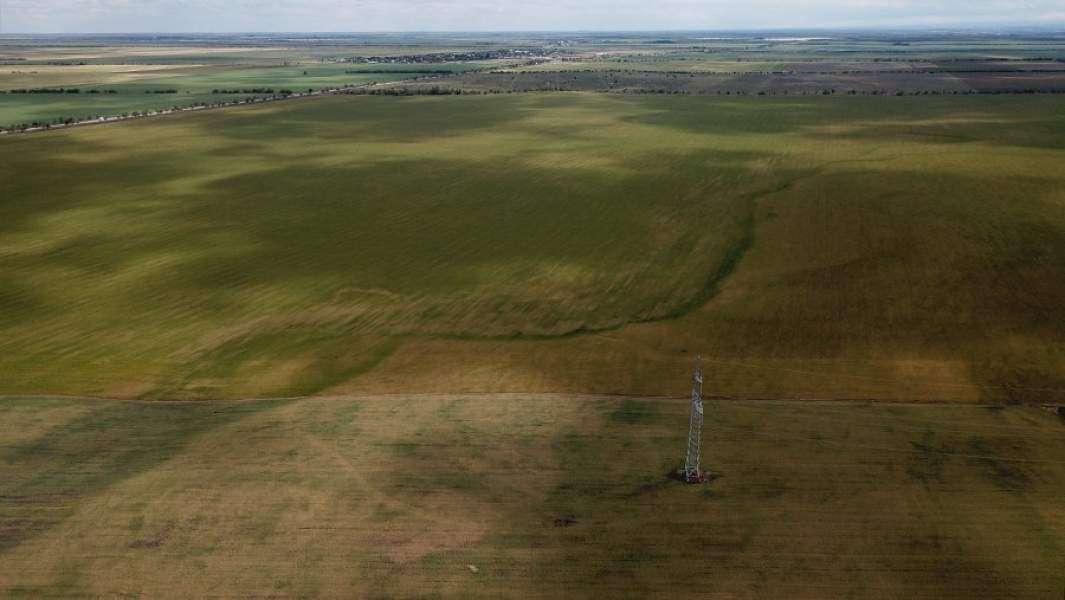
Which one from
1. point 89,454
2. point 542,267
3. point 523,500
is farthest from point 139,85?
point 523,500

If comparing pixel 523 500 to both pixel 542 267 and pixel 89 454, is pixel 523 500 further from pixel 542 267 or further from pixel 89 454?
pixel 542 267

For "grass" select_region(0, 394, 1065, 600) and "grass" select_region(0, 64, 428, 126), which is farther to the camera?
"grass" select_region(0, 64, 428, 126)

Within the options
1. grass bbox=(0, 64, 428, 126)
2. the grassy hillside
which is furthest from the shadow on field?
grass bbox=(0, 64, 428, 126)

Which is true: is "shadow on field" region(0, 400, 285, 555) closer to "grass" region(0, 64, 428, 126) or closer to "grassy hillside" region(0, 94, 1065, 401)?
"grassy hillside" region(0, 94, 1065, 401)

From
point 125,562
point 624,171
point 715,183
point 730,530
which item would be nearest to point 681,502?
point 730,530

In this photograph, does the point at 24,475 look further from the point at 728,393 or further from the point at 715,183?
the point at 715,183
